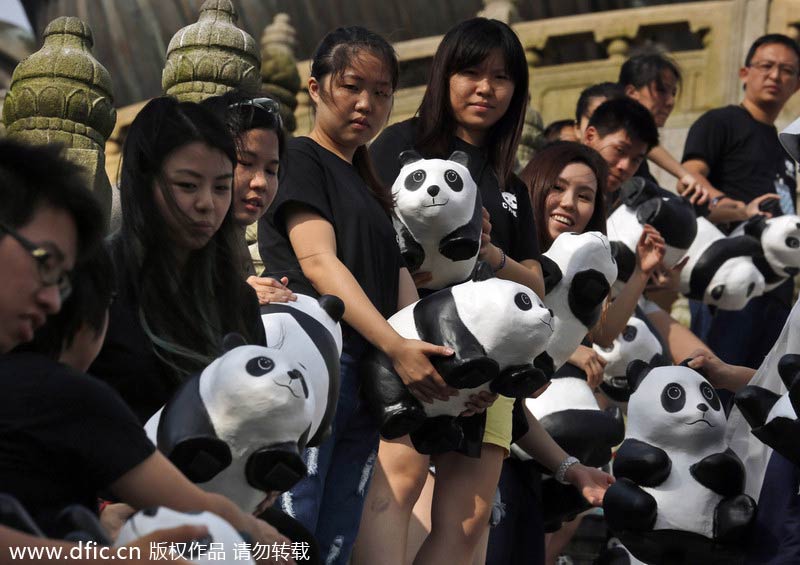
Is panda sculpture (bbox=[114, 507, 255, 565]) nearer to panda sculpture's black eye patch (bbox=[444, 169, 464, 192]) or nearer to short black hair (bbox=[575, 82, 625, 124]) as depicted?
panda sculpture's black eye patch (bbox=[444, 169, 464, 192])

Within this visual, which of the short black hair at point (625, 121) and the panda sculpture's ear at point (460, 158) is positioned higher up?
the panda sculpture's ear at point (460, 158)

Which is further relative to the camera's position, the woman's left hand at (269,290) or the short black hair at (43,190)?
the woman's left hand at (269,290)

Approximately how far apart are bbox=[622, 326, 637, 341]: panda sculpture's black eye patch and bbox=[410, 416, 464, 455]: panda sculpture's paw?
187 centimetres

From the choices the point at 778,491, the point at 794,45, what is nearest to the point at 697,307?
the point at 794,45

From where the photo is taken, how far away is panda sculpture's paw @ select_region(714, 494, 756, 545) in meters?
4.11

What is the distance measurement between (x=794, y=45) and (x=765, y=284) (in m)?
1.57

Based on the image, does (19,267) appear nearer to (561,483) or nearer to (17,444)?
(17,444)

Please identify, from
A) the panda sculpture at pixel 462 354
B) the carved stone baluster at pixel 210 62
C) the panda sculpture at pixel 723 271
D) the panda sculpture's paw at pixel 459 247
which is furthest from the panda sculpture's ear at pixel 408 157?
the panda sculpture at pixel 723 271

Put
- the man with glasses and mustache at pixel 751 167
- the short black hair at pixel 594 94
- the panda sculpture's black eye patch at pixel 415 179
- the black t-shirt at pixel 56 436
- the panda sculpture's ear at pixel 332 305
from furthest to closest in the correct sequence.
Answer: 1. the short black hair at pixel 594 94
2. the man with glasses and mustache at pixel 751 167
3. the panda sculpture's black eye patch at pixel 415 179
4. the panda sculpture's ear at pixel 332 305
5. the black t-shirt at pixel 56 436

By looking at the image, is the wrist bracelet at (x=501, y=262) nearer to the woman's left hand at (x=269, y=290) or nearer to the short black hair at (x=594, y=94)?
the woman's left hand at (x=269, y=290)

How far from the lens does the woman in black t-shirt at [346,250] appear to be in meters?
3.79

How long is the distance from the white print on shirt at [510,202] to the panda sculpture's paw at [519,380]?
2.93 feet

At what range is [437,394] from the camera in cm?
381

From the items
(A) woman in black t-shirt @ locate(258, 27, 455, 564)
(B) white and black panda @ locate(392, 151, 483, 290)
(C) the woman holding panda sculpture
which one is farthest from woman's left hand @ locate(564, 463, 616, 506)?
(A) woman in black t-shirt @ locate(258, 27, 455, 564)
